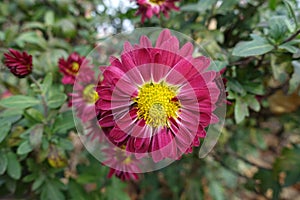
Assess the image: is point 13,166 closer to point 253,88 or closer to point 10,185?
point 10,185

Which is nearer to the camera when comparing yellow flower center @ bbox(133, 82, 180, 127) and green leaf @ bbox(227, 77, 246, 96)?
yellow flower center @ bbox(133, 82, 180, 127)

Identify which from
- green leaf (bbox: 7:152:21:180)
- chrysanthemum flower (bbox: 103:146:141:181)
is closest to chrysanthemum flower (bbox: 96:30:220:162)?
chrysanthemum flower (bbox: 103:146:141:181)

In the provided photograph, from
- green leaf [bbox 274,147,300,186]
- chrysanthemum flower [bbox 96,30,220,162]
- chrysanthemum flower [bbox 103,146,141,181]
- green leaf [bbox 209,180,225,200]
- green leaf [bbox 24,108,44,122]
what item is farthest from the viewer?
green leaf [bbox 209,180,225,200]


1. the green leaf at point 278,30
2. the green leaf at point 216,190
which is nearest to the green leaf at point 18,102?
the green leaf at point 278,30

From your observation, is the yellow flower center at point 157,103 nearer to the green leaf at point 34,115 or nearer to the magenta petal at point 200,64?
the magenta petal at point 200,64

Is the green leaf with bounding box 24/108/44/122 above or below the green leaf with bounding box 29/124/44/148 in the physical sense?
above

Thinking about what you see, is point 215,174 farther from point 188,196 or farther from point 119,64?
point 119,64

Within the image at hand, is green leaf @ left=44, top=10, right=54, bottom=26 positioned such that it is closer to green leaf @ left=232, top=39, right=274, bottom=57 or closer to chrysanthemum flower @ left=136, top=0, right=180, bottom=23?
chrysanthemum flower @ left=136, top=0, right=180, bottom=23

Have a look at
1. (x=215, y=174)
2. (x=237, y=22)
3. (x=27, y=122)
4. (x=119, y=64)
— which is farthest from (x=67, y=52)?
(x=215, y=174)
